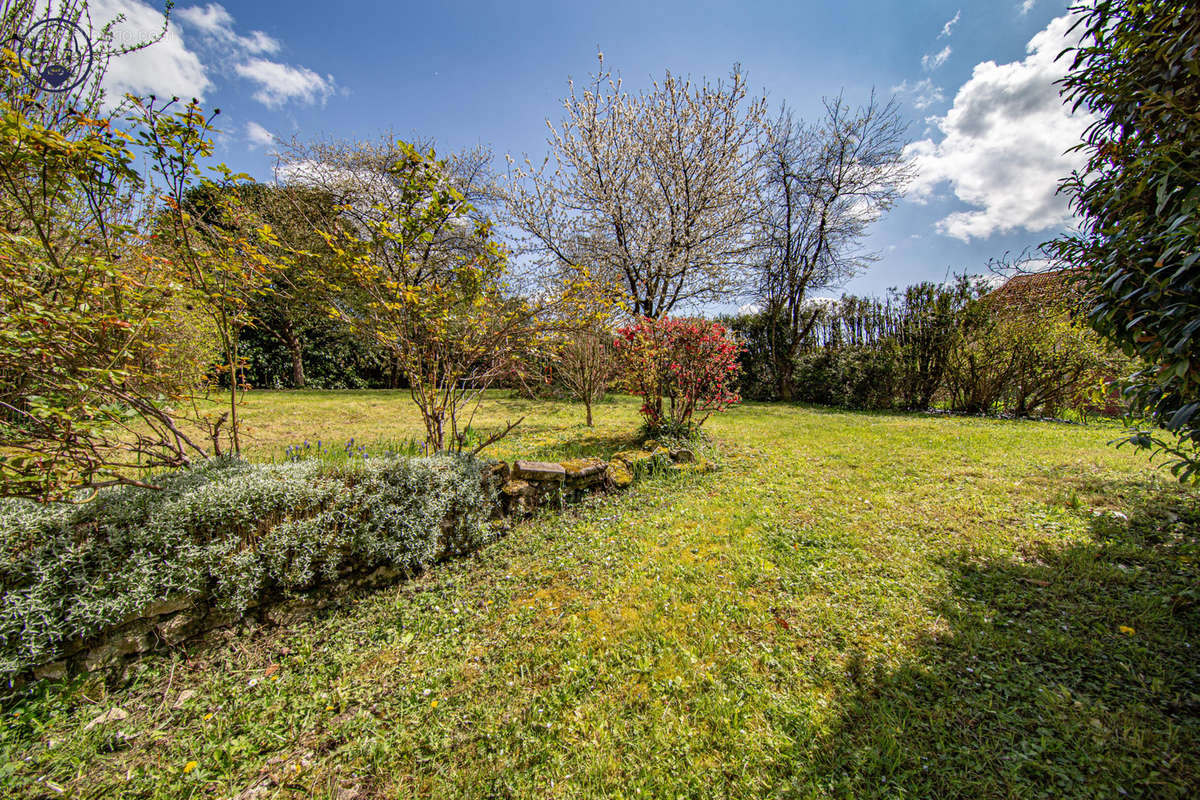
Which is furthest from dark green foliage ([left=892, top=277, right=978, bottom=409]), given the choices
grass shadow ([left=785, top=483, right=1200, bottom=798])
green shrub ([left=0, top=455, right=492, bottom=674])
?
green shrub ([left=0, top=455, right=492, bottom=674])

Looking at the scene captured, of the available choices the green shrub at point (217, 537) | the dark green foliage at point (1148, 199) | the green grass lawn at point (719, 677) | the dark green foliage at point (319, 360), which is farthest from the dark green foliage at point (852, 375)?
the dark green foliage at point (319, 360)

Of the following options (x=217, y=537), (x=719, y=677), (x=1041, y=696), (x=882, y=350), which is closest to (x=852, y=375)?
(x=882, y=350)

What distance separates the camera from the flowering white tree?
982 cm

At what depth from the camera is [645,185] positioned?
1023 centimetres

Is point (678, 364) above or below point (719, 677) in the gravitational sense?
above

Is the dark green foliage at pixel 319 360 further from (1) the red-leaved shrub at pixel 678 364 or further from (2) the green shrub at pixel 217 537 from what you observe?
(2) the green shrub at pixel 217 537

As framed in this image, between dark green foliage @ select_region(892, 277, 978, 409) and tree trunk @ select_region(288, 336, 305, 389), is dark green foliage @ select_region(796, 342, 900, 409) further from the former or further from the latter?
tree trunk @ select_region(288, 336, 305, 389)

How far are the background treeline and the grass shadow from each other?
5642mm

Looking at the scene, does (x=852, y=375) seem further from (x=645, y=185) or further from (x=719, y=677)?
(x=719, y=677)

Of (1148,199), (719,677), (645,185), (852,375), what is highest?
(645,185)

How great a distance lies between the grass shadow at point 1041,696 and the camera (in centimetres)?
158

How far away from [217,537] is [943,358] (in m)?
13.2

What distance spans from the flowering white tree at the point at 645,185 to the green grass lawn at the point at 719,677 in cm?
792

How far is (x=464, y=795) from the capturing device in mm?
1649
